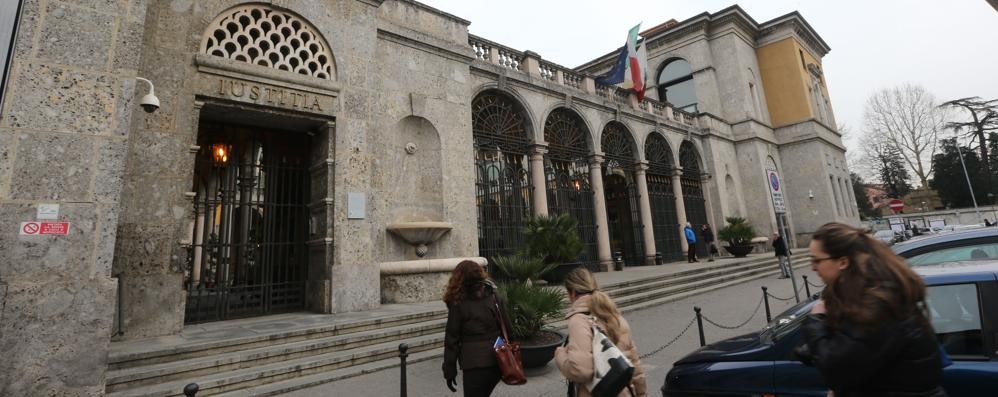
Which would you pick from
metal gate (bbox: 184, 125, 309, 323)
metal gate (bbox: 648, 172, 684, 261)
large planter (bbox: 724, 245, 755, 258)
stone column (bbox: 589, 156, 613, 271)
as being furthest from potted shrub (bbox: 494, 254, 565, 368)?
large planter (bbox: 724, 245, 755, 258)

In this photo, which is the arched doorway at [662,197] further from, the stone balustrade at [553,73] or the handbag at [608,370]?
the handbag at [608,370]

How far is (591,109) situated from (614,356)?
1498 cm

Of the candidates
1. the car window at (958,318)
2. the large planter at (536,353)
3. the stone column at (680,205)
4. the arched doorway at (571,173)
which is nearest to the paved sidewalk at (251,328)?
the large planter at (536,353)

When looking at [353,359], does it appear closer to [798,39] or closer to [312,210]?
[312,210]

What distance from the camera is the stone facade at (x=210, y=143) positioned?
4.71 m

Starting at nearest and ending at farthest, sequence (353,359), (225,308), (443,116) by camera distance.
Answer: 1. (353,359)
2. (225,308)
3. (443,116)

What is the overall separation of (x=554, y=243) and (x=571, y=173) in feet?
17.8

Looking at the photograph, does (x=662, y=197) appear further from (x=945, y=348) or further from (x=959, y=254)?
(x=945, y=348)

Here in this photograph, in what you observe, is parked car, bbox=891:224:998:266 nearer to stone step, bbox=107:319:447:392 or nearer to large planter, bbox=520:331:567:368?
large planter, bbox=520:331:567:368

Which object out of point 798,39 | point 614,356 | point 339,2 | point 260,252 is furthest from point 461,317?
point 798,39

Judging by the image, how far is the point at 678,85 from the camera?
26500 millimetres

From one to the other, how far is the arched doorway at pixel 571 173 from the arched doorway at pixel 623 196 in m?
1.44

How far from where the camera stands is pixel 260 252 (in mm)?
8539

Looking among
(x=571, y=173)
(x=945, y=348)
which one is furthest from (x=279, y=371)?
(x=571, y=173)
